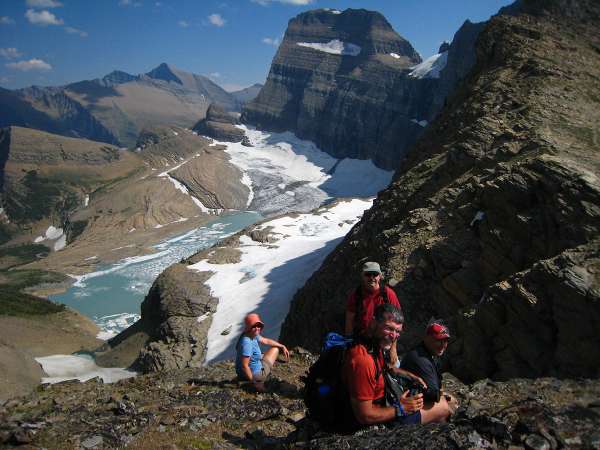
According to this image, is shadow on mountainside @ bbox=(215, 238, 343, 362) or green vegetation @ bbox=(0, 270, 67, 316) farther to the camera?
green vegetation @ bbox=(0, 270, 67, 316)

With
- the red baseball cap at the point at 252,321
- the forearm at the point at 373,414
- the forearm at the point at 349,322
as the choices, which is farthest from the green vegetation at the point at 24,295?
the forearm at the point at 373,414

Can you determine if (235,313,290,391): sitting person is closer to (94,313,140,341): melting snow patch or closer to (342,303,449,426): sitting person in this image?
(342,303,449,426): sitting person

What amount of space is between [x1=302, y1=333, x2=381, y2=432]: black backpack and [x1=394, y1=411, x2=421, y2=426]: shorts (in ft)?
2.01

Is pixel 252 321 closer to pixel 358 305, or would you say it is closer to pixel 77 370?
pixel 358 305

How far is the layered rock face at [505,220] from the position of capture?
13828 millimetres

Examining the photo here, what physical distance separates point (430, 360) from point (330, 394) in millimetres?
1692

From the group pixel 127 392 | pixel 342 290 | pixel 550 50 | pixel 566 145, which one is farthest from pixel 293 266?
pixel 127 392

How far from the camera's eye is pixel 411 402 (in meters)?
6.82

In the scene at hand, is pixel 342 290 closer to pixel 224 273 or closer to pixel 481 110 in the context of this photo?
pixel 481 110

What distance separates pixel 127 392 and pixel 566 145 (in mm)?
20984

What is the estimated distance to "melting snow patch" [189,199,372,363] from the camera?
41.3 m

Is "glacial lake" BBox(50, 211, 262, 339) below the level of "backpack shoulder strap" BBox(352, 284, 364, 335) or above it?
below

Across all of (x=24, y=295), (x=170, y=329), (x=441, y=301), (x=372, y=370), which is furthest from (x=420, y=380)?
(x=24, y=295)

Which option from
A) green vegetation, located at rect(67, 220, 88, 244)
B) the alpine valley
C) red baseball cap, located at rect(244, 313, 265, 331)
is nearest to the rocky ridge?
the alpine valley
